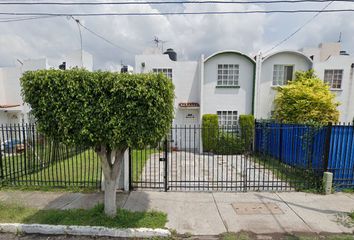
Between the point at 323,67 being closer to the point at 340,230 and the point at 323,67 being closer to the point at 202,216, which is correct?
the point at 340,230

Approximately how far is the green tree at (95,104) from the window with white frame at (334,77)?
45.1 ft

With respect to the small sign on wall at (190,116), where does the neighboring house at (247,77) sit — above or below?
above

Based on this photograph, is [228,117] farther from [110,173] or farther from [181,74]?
[110,173]

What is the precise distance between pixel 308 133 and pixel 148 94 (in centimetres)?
559

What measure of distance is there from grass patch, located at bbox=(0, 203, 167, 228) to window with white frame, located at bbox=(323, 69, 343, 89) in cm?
1394

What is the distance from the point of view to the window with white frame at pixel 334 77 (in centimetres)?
1313

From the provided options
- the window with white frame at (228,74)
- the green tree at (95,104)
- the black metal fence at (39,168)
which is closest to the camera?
the green tree at (95,104)

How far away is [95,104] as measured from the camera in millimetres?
3766

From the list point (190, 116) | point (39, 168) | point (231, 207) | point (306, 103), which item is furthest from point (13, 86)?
point (306, 103)

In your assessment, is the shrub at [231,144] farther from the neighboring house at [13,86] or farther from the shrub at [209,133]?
the neighboring house at [13,86]

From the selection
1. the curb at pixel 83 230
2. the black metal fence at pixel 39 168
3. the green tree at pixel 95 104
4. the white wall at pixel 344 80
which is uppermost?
the white wall at pixel 344 80

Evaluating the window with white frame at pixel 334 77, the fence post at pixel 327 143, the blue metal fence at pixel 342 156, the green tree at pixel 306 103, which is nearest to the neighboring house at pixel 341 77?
the window with white frame at pixel 334 77

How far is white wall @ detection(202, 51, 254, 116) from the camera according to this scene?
1302 cm

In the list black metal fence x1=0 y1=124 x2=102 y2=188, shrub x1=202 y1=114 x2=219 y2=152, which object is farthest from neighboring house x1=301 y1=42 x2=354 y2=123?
black metal fence x1=0 y1=124 x2=102 y2=188
